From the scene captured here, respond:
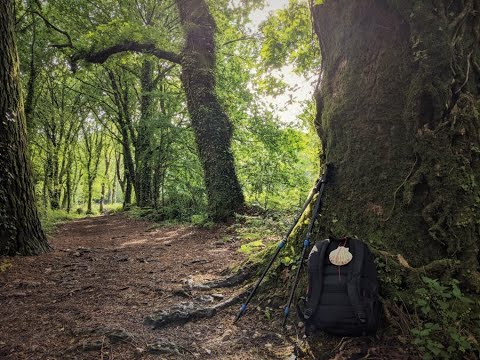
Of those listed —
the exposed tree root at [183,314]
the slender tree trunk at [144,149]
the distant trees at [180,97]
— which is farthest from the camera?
the slender tree trunk at [144,149]

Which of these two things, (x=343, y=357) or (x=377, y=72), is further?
(x=377, y=72)

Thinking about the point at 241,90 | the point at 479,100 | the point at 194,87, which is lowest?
the point at 479,100

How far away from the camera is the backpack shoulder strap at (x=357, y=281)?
92.5 inches

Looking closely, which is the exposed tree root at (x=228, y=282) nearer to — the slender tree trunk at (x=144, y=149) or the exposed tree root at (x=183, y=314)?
the exposed tree root at (x=183, y=314)

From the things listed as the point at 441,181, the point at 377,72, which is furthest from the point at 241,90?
the point at 441,181

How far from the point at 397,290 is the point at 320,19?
3.23 meters

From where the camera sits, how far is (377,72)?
3.30 meters

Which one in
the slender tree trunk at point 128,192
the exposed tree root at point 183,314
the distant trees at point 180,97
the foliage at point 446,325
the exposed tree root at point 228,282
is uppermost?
the distant trees at point 180,97

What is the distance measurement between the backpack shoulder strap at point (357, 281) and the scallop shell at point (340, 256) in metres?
0.05

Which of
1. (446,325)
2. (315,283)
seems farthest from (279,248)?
(446,325)

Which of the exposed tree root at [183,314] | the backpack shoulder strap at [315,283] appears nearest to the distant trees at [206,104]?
the exposed tree root at [183,314]

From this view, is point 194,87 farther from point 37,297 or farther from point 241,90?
point 37,297

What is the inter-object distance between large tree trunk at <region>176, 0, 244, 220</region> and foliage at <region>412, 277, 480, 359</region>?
254 inches

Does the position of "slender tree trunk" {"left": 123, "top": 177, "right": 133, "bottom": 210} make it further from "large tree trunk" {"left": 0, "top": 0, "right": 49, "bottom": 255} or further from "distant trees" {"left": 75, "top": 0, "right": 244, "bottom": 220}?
"large tree trunk" {"left": 0, "top": 0, "right": 49, "bottom": 255}
